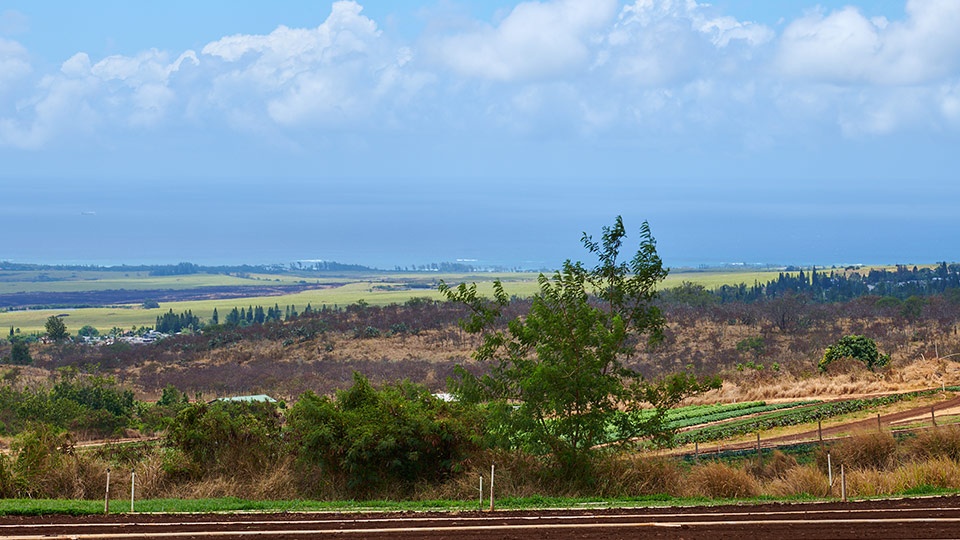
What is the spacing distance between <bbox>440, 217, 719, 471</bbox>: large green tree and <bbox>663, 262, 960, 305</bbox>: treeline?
228 feet

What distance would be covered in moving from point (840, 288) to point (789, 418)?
83685 millimetres

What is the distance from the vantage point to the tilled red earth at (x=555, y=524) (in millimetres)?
14695

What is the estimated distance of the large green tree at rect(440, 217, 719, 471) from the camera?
20.8 metres

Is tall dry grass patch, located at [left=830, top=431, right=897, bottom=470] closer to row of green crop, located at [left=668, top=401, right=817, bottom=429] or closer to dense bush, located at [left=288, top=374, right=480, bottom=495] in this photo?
dense bush, located at [left=288, top=374, right=480, bottom=495]

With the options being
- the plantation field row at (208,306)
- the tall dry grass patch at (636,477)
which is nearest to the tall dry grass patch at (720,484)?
the tall dry grass patch at (636,477)

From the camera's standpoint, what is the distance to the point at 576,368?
69.3 ft

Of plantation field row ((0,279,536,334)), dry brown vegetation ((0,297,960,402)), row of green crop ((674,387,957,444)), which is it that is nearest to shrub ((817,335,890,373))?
dry brown vegetation ((0,297,960,402))

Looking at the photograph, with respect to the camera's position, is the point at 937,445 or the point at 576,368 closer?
the point at 576,368

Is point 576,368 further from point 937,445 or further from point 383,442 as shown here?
point 937,445

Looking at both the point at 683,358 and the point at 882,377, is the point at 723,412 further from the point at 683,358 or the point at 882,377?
the point at 683,358

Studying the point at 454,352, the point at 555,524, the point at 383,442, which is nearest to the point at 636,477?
the point at 383,442

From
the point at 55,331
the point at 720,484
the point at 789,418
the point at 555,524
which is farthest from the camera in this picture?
the point at 55,331

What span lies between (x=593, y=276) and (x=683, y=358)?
43.1m

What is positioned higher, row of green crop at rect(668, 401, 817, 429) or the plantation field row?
the plantation field row
